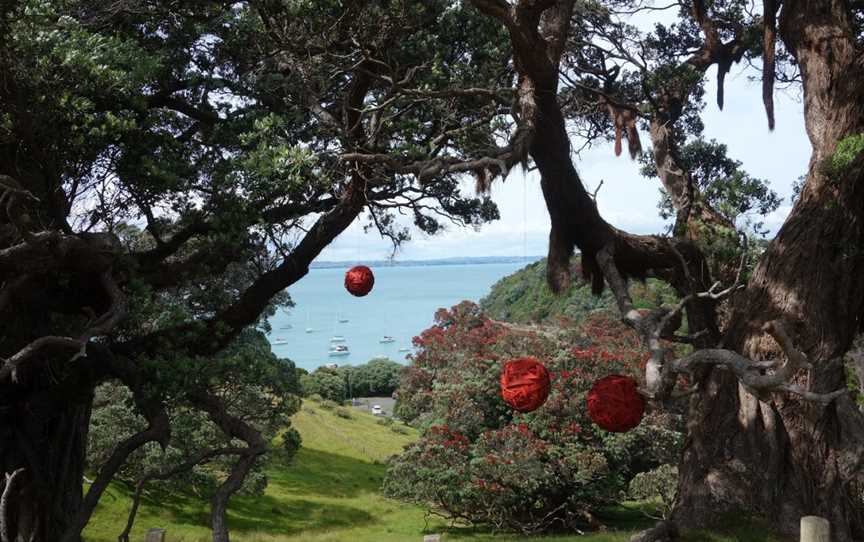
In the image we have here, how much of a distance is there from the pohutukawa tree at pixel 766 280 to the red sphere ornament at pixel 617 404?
128 millimetres

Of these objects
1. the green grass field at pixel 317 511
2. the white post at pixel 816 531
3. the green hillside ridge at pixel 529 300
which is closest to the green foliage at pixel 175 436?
the green grass field at pixel 317 511

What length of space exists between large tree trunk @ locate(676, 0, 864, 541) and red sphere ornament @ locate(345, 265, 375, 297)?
3.66 meters

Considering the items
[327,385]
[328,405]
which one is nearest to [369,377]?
[327,385]

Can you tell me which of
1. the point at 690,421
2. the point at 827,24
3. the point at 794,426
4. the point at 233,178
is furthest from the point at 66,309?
the point at 827,24

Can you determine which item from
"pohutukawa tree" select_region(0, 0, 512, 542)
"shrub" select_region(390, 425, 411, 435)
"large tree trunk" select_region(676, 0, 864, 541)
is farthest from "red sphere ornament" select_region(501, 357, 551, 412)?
"shrub" select_region(390, 425, 411, 435)

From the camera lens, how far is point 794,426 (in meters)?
7.00

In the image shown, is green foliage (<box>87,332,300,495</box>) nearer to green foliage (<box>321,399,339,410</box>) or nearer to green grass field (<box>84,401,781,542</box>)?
green grass field (<box>84,401,781,542</box>)

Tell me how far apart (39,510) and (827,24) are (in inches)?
371

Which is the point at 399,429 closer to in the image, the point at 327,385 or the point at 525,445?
the point at 327,385

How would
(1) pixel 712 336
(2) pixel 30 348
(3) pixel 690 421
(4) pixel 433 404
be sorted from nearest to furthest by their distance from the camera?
(2) pixel 30 348 → (3) pixel 690 421 → (1) pixel 712 336 → (4) pixel 433 404

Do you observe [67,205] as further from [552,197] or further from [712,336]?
[712,336]

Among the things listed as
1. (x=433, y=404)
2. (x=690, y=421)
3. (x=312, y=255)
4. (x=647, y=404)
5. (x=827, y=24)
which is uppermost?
(x=827, y=24)

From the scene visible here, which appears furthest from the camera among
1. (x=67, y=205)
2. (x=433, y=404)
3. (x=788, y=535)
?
(x=433, y=404)

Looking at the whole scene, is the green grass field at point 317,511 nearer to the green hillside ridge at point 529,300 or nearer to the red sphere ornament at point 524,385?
the red sphere ornament at point 524,385
